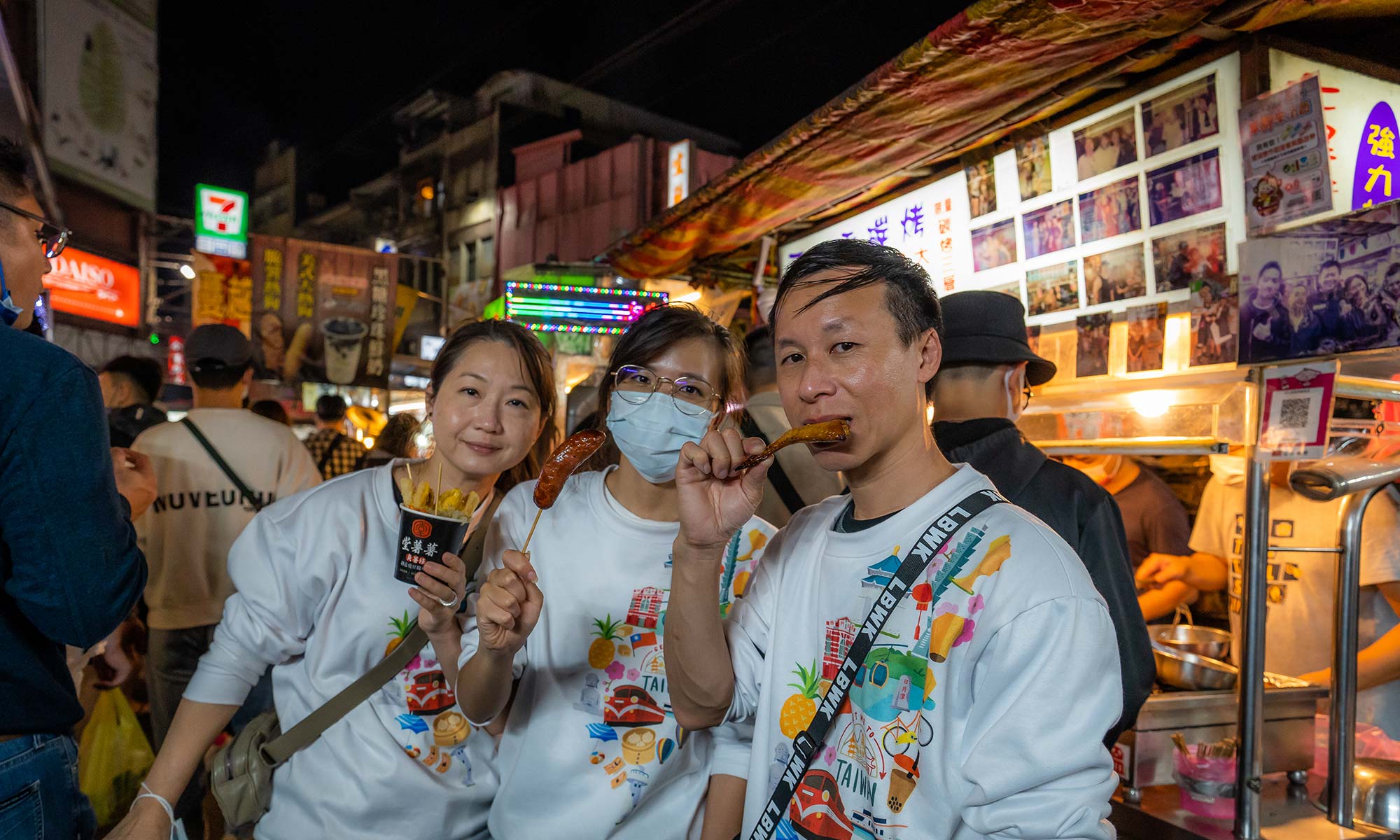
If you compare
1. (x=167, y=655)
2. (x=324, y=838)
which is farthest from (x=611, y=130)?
(x=324, y=838)

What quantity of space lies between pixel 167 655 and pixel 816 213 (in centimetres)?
532

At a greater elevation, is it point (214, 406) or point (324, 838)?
point (214, 406)

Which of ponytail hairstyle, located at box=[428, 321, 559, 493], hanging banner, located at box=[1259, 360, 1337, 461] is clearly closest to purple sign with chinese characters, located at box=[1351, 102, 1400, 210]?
hanging banner, located at box=[1259, 360, 1337, 461]

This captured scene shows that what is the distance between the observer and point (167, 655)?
4652mm

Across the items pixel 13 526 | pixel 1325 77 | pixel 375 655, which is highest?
pixel 1325 77

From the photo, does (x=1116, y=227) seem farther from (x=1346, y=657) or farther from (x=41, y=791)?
(x=41, y=791)

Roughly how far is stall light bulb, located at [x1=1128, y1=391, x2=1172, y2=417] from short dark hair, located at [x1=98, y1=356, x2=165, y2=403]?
Answer: 694 cm

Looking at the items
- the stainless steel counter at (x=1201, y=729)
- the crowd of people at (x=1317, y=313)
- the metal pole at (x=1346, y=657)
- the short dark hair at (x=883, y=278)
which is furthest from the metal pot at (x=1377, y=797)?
the short dark hair at (x=883, y=278)

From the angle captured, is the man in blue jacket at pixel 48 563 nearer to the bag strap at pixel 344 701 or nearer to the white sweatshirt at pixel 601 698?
the bag strap at pixel 344 701

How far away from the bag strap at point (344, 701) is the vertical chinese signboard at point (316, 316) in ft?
30.1

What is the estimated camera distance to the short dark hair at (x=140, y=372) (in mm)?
6289

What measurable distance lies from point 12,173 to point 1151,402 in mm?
4420

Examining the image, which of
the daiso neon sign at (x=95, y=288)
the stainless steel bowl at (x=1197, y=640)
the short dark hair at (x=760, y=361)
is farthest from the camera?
the daiso neon sign at (x=95, y=288)

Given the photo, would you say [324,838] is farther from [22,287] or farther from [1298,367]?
[1298,367]
